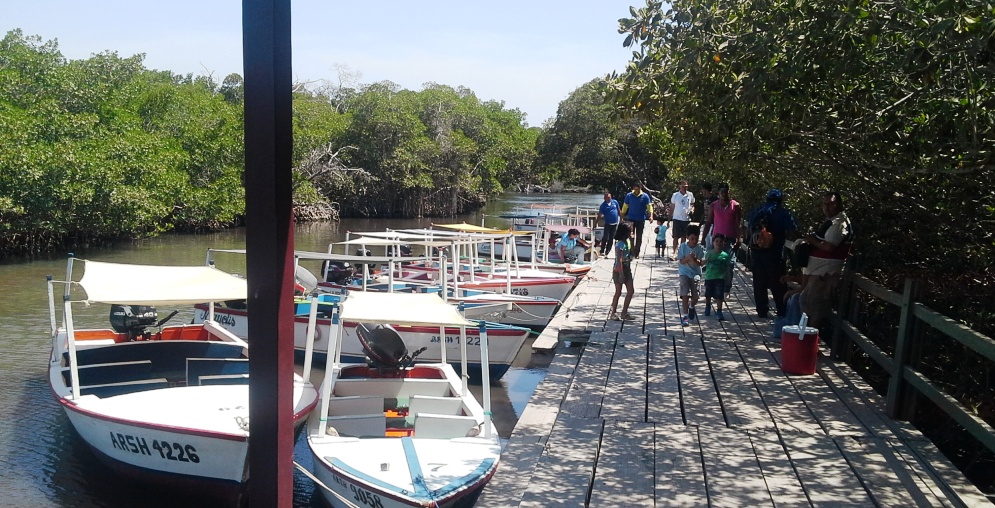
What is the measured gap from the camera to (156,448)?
28.5 ft

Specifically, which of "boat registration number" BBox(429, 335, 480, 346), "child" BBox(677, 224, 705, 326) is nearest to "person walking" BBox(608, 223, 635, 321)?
"child" BBox(677, 224, 705, 326)

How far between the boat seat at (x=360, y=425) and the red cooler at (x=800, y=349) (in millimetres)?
4121

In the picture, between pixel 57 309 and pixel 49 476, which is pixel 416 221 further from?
pixel 49 476

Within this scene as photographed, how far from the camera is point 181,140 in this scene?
1623 inches

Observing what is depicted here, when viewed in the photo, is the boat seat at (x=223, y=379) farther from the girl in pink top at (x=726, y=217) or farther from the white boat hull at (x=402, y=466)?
the girl in pink top at (x=726, y=217)

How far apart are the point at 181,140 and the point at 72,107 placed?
5803 mm

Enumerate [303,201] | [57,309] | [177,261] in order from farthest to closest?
1. [303,201]
2. [177,261]
3. [57,309]

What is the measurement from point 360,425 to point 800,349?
175 inches

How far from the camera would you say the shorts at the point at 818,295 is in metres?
9.00

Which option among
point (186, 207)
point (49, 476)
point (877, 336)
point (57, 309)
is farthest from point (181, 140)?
point (877, 336)

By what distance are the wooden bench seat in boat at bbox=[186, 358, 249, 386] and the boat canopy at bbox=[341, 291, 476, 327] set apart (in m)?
2.38

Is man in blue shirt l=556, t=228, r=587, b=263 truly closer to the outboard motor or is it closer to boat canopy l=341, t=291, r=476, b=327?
the outboard motor

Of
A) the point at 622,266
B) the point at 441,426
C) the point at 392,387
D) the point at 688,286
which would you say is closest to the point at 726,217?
the point at 688,286

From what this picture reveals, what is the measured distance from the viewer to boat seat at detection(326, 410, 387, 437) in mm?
8273
